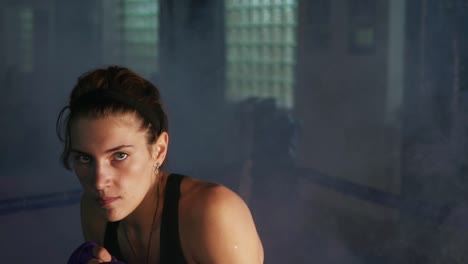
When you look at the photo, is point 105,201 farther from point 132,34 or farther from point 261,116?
point 132,34

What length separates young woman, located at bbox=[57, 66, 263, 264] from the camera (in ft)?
3.74

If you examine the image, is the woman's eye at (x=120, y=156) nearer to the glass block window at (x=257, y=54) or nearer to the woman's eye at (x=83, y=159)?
the woman's eye at (x=83, y=159)

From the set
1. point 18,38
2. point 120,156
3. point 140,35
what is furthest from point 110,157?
point 140,35

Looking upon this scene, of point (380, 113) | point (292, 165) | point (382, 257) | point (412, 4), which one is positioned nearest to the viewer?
point (412, 4)

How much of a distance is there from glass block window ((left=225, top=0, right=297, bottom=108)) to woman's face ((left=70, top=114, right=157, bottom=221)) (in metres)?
2.06

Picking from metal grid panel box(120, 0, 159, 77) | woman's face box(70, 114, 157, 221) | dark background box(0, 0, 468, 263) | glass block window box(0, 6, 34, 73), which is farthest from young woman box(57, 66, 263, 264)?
metal grid panel box(120, 0, 159, 77)

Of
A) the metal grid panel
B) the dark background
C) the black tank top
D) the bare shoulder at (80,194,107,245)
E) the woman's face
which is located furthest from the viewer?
the metal grid panel

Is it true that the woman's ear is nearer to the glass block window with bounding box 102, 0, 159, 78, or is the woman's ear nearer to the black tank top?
the black tank top

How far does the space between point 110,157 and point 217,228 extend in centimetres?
25

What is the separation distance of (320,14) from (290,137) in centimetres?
70

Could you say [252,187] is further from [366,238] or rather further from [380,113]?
[380,113]

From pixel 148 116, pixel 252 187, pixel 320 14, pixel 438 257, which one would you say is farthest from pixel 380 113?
pixel 148 116

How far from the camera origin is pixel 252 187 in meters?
3.01

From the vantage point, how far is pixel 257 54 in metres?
3.27
